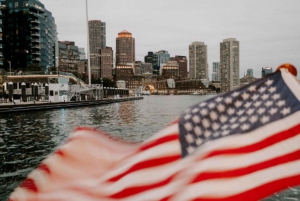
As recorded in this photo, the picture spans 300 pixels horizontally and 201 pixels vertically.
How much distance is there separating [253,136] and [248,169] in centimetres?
37

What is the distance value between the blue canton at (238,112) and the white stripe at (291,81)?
4cm

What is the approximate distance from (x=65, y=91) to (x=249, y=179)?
284 feet

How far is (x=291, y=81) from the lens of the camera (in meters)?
3.90

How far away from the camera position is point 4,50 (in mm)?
148125

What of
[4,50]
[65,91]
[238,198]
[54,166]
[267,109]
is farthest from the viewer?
[4,50]

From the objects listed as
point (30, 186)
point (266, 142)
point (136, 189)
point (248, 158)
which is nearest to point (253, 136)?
point (266, 142)

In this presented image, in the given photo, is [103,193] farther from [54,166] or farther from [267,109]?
[267,109]

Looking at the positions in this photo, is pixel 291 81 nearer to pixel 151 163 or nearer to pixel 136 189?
pixel 151 163

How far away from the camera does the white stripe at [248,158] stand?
3654mm

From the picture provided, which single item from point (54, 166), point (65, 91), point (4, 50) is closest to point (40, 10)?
point (4, 50)

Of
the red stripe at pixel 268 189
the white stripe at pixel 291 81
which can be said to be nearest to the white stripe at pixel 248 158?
the red stripe at pixel 268 189

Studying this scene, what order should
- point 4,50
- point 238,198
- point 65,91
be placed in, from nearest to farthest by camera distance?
point 238,198 → point 65,91 → point 4,50

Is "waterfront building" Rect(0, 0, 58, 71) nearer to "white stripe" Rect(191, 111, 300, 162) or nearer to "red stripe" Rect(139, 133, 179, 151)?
"red stripe" Rect(139, 133, 179, 151)

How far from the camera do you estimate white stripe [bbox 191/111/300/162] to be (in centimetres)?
374
